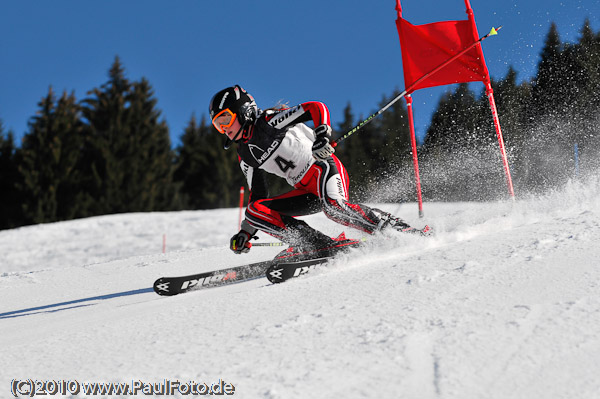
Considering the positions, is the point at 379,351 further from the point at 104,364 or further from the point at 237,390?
the point at 104,364

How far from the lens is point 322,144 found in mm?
4121

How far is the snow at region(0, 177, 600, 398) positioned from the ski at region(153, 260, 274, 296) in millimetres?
205

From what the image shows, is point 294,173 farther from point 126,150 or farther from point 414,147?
point 126,150

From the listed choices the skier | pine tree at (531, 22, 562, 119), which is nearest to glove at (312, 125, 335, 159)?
the skier

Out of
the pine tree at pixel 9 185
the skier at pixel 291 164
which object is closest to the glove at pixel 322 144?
the skier at pixel 291 164

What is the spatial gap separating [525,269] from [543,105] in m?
11.3

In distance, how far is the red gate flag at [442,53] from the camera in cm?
707

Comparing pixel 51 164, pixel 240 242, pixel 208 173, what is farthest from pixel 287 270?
pixel 208 173

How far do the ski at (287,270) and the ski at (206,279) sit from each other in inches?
25.6

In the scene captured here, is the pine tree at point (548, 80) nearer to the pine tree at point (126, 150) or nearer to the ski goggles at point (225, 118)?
the ski goggles at point (225, 118)

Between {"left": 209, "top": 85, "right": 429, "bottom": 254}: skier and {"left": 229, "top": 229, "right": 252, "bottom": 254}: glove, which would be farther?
{"left": 229, "top": 229, "right": 252, "bottom": 254}: glove

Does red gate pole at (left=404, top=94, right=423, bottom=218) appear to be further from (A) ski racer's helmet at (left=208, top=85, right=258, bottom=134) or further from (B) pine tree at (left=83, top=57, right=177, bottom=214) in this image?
(B) pine tree at (left=83, top=57, right=177, bottom=214)

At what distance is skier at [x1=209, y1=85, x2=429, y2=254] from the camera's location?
436 cm

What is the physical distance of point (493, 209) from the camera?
6254 mm
